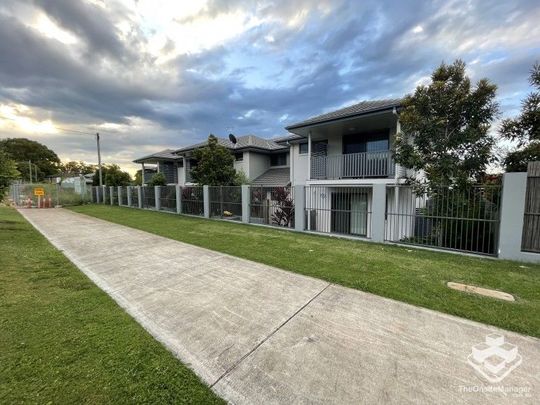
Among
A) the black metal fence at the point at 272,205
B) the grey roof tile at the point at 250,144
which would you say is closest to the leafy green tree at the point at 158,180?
the grey roof tile at the point at 250,144

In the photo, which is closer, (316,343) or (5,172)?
(316,343)

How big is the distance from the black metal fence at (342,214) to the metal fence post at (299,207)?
0.99 ft

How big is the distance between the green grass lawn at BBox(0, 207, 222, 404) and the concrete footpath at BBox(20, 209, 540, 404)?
20 centimetres

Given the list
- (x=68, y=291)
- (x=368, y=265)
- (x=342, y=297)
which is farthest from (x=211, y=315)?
(x=368, y=265)

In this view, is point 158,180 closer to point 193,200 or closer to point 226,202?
point 193,200

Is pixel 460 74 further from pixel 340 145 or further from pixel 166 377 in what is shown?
pixel 166 377

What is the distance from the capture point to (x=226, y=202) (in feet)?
44.9

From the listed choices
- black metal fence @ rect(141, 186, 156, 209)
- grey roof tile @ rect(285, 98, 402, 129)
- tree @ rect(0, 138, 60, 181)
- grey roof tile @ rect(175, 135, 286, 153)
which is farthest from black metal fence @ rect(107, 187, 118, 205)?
tree @ rect(0, 138, 60, 181)

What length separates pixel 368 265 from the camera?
5.69m

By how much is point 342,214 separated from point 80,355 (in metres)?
9.92

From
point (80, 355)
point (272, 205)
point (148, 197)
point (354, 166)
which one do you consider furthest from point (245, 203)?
point (148, 197)

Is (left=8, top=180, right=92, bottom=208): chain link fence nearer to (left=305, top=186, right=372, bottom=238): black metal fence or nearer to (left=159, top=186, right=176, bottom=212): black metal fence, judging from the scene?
(left=159, top=186, right=176, bottom=212): black metal fence

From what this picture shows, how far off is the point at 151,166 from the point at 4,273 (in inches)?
1122

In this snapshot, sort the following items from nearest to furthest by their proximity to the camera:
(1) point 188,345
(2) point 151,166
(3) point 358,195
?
(1) point 188,345
(3) point 358,195
(2) point 151,166
